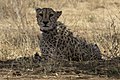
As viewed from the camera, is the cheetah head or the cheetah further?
the cheetah head

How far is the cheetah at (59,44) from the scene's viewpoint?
5.70m

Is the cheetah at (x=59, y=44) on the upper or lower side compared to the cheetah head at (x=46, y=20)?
lower

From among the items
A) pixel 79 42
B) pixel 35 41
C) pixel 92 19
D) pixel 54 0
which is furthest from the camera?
pixel 54 0

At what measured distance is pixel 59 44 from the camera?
5.93m

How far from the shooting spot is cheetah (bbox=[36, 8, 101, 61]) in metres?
5.70

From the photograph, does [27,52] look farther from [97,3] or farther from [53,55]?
[97,3]

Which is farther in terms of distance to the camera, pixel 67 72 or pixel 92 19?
pixel 92 19

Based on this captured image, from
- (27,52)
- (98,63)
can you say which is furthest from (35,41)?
(98,63)

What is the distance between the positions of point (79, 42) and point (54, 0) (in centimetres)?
853

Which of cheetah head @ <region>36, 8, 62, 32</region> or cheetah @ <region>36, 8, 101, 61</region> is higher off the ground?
cheetah head @ <region>36, 8, 62, 32</region>

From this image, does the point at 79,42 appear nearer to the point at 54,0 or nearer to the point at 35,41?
the point at 35,41

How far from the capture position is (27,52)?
245 inches

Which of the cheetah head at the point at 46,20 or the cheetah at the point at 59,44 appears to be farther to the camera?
the cheetah head at the point at 46,20

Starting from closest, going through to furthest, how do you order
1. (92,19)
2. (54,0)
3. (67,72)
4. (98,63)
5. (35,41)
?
(67,72) → (98,63) → (35,41) → (92,19) → (54,0)
